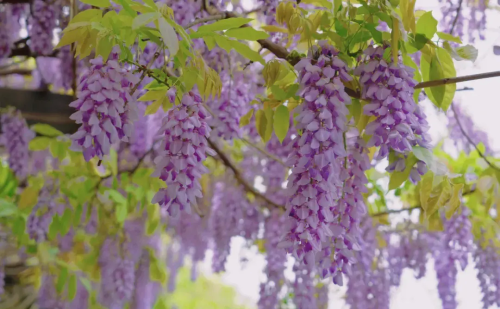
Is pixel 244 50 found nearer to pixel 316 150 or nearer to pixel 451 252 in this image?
pixel 316 150

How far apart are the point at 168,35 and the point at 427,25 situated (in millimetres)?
486

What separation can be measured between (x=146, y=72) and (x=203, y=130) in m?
0.14

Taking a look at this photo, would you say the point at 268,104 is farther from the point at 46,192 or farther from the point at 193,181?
the point at 46,192

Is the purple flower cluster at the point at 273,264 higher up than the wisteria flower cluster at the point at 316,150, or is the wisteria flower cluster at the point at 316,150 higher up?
the wisteria flower cluster at the point at 316,150

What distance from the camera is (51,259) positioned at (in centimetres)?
254

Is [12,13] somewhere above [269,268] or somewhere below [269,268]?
above

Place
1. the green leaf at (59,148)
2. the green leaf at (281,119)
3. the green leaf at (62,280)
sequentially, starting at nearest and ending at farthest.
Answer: the green leaf at (281,119), the green leaf at (59,148), the green leaf at (62,280)

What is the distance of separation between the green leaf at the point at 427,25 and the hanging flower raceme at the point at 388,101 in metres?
0.10

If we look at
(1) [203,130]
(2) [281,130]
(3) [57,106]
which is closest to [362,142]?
(2) [281,130]

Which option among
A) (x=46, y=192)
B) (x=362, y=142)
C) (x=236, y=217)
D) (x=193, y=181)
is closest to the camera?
(x=193, y=181)

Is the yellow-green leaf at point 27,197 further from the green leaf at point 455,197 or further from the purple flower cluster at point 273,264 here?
the green leaf at point 455,197

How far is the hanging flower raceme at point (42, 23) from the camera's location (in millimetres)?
1986

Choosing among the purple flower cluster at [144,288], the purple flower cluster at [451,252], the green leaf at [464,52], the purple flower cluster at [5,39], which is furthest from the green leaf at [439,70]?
the purple flower cluster at [144,288]

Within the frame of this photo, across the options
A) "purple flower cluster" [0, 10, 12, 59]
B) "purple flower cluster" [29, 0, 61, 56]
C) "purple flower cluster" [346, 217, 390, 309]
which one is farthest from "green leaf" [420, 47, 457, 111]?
"purple flower cluster" [0, 10, 12, 59]
